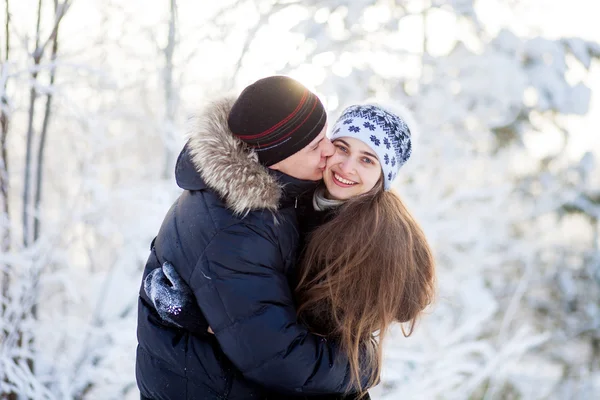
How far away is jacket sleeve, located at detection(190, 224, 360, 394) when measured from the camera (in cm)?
178

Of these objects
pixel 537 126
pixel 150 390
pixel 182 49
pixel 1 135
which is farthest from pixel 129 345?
pixel 537 126

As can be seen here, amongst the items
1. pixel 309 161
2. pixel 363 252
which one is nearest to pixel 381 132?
pixel 309 161

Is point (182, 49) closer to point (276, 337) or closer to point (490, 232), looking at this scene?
point (276, 337)

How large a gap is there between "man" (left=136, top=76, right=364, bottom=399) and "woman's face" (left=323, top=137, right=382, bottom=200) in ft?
0.55

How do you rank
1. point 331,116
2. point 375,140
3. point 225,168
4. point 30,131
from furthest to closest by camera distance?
1. point 331,116
2. point 30,131
3. point 375,140
4. point 225,168

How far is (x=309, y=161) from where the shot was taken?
2.10 m

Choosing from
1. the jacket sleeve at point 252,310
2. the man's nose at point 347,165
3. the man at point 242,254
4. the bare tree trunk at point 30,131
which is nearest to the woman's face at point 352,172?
the man's nose at point 347,165

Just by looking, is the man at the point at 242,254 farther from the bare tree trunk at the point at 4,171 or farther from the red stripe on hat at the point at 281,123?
the bare tree trunk at the point at 4,171

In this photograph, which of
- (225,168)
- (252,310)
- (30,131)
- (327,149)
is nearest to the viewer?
(252,310)

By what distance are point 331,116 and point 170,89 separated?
115 cm

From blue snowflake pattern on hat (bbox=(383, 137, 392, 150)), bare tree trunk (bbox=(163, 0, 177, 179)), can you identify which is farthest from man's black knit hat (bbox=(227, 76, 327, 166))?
bare tree trunk (bbox=(163, 0, 177, 179))

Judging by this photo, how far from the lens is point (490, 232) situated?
634cm

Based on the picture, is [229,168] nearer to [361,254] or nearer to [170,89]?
[361,254]

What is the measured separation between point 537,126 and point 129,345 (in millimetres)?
5254
